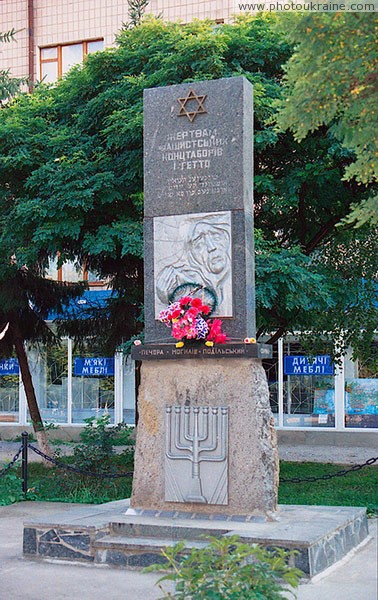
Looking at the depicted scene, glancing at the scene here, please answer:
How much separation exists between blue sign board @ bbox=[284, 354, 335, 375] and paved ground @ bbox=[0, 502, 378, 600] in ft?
44.4

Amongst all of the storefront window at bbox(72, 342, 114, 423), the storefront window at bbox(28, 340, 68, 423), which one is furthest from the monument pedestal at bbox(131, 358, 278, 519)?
the storefront window at bbox(28, 340, 68, 423)

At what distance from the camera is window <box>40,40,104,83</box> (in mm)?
28500

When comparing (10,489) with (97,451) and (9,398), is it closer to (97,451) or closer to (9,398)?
(97,451)

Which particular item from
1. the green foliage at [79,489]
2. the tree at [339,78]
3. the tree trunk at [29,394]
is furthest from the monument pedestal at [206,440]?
the tree trunk at [29,394]

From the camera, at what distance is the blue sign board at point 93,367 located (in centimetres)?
2578

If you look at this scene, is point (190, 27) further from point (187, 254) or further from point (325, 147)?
point (187, 254)

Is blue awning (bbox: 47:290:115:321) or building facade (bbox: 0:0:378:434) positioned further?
building facade (bbox: 0:0:378:434)

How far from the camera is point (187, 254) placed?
1016 centimetres

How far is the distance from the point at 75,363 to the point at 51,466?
889 centimetres

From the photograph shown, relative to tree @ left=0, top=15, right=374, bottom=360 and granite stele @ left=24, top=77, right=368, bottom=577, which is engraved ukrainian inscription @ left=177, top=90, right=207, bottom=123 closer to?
granite stele @ left=24, top=77, right=368, bottom=577

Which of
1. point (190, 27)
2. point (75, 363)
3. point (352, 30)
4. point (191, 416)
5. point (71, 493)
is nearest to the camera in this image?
point (352, 30)

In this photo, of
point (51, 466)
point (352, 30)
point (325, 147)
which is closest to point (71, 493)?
point (51, 466)

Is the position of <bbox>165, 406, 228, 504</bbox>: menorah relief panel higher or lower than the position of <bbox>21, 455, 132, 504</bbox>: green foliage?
higher

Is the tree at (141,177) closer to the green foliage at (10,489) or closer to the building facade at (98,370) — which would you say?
the green foliage at (10,489)
